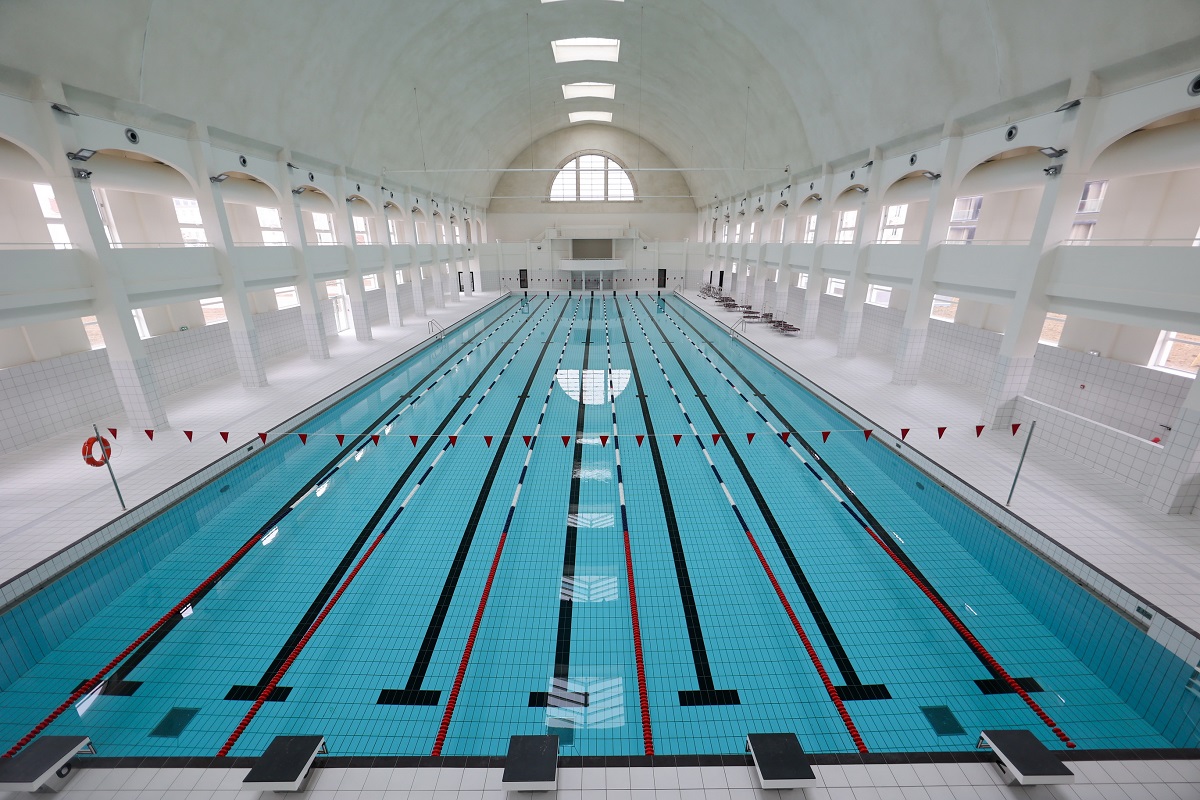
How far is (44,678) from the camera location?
12.7 feet

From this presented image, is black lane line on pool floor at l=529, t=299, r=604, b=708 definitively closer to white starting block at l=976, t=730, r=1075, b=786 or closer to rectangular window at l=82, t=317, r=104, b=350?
white starting block at l=976, t=730, r=1075, b=786

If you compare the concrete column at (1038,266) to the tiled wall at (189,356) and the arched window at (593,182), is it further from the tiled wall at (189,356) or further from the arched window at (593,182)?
the arched window at (593,182)

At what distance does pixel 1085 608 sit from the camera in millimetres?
4320

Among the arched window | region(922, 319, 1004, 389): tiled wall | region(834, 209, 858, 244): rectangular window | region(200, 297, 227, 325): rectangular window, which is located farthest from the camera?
the arched window

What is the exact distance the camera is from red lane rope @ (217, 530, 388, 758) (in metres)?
3.38

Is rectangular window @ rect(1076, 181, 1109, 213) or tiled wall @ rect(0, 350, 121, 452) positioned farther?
rectangular window @ rect(1076, 181, 1109, 213)

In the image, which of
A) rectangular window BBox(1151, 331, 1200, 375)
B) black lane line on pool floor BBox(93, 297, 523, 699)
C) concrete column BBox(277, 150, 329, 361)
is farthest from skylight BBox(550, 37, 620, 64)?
rectangular window BBox(1151, 331, 1200, 375)

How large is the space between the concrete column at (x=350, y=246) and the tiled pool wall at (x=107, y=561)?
7.66 meters

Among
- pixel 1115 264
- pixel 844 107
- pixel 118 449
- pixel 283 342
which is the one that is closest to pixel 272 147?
pixel 283 342

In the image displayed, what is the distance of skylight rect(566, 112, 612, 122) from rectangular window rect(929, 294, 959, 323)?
64.0 feet

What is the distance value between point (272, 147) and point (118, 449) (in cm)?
665

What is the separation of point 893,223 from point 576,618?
1263 cm

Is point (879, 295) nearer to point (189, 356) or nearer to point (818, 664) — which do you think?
point (818, 664)

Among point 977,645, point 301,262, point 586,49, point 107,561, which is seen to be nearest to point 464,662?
point 107,561
